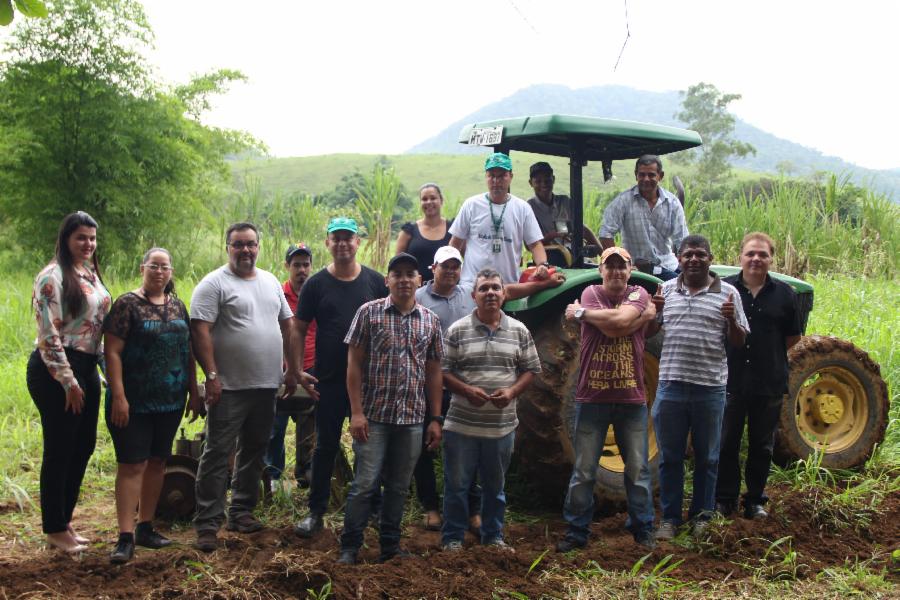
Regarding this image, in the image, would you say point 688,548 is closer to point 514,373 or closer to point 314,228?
point 514,373

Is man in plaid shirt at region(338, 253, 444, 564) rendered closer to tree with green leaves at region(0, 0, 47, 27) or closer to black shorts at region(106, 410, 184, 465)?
black shorts at region(106, 410, 184, 465)

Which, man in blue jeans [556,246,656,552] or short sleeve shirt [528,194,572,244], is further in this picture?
short sleeve shirt [528,194,572,244]

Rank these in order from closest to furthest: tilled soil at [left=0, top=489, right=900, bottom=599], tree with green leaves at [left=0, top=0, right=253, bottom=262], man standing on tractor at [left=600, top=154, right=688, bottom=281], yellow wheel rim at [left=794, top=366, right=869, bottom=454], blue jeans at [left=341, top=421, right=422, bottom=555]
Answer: tilled soil at [left=0, top=489, right=900, bottom=599] → blue jeans at [left=341, top=421, right=422, bottom=555] → man standing on tractor at [left=600, top=154, right=688, bottom=281] → yellow wheel rim at [left=794, top=366, right=869, bottom=454] → tree with green leaves at [left=0, top=0, right=253, bottom=262]

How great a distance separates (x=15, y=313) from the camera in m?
10.5

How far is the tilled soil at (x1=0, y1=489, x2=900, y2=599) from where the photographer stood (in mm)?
4008

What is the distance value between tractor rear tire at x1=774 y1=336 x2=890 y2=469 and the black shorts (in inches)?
153

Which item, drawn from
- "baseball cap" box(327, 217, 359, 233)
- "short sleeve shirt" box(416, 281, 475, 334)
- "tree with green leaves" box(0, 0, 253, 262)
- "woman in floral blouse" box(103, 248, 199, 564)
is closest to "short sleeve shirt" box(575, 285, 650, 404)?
"short sleeve shirt" box(416, 281, 475, 334)

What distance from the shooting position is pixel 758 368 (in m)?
5.05

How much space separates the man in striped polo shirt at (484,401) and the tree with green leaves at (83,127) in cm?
1249

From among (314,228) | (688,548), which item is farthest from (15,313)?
(688,548)

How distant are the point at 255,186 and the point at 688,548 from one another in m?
11.2

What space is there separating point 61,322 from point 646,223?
3563mm

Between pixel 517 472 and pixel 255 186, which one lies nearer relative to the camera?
pixel 517 472

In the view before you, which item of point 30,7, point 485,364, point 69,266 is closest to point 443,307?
point 485,364
